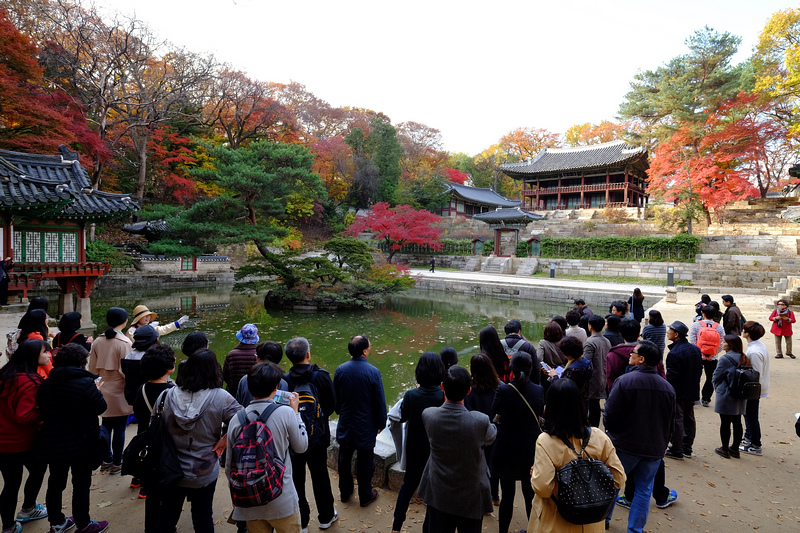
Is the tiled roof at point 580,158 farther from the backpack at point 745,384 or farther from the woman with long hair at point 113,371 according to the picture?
the woman with long hair at point 113,371

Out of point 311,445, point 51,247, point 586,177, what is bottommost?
point 311,445

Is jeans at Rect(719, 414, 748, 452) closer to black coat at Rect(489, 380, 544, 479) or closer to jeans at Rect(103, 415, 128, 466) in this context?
black coat at Rect(489, 380, 544, 479)

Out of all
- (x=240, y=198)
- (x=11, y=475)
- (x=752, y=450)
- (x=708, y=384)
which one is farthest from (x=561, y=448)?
(x=240, y=198)

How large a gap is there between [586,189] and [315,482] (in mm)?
34942

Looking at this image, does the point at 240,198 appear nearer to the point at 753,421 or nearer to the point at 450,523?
the point at 450,523

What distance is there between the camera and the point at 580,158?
3369cm

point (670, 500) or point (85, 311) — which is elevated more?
point (85, 311)

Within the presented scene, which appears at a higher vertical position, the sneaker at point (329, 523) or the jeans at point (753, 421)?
the jeans at point (753, 421)

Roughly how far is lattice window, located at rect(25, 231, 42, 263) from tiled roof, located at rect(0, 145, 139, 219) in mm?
655

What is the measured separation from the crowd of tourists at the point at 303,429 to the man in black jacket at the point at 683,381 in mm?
284

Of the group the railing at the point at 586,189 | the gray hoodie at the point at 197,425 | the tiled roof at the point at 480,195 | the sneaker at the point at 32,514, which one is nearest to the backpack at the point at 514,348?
the gray hoodie at the point at 197,425

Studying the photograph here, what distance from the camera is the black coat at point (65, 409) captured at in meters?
2.50

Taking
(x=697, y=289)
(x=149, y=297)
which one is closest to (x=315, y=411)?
(x=149, y=297)

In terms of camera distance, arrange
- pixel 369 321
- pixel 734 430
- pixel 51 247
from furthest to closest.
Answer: pixel 369 321 → pixel 51 247 → pixel 734 430
